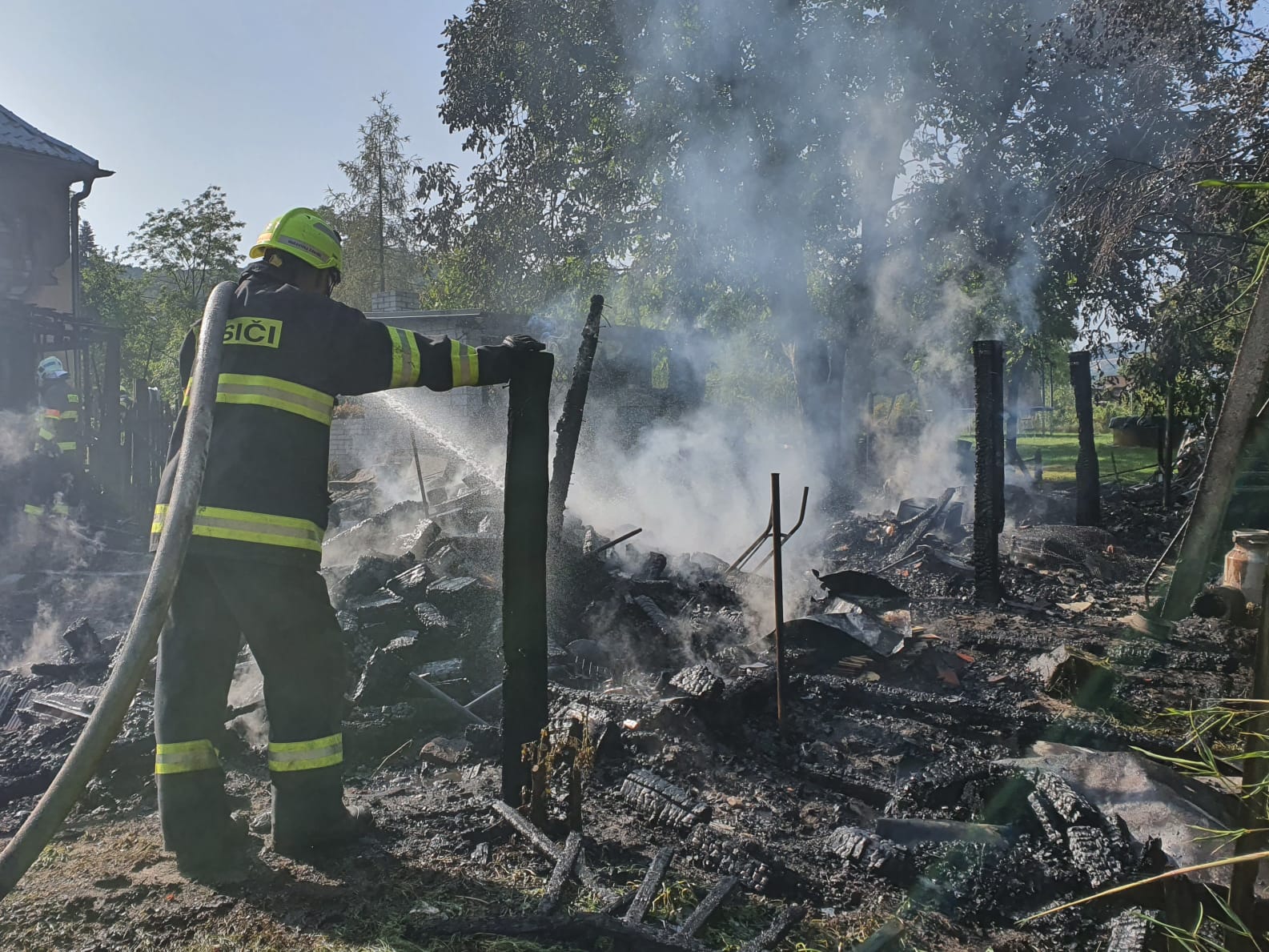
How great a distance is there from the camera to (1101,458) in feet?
78.0

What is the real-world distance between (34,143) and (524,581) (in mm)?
19604

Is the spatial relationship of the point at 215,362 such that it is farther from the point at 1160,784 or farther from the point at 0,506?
the point at 0,506

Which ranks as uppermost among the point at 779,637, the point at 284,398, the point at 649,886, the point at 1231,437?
the point at 284,398

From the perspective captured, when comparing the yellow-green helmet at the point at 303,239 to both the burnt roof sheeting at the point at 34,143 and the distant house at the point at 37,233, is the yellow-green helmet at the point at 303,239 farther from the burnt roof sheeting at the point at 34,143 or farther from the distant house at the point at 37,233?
the burnt roof sheeting at the point at 34,143

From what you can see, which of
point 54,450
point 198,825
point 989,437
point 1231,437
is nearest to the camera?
point 1231,437

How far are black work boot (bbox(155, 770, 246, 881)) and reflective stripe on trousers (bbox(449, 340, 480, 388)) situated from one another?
189 cm

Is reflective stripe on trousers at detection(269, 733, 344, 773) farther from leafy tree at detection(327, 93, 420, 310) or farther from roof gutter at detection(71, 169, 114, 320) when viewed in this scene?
leafy tree at detection(327, 93, 420, 310)

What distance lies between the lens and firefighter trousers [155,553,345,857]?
3.26m

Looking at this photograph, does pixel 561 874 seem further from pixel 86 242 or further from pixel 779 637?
pixel 86 242

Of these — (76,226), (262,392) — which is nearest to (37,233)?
(76,226)

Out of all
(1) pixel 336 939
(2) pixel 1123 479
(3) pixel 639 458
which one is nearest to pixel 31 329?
(3) pixel 639 458

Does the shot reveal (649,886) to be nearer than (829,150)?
Yes

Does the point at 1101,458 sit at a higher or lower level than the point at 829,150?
lower

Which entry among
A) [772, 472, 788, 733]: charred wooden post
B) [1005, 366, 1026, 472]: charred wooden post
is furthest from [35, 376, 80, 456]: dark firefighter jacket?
[1005, 366, 1026, 472]: charred wooden post
